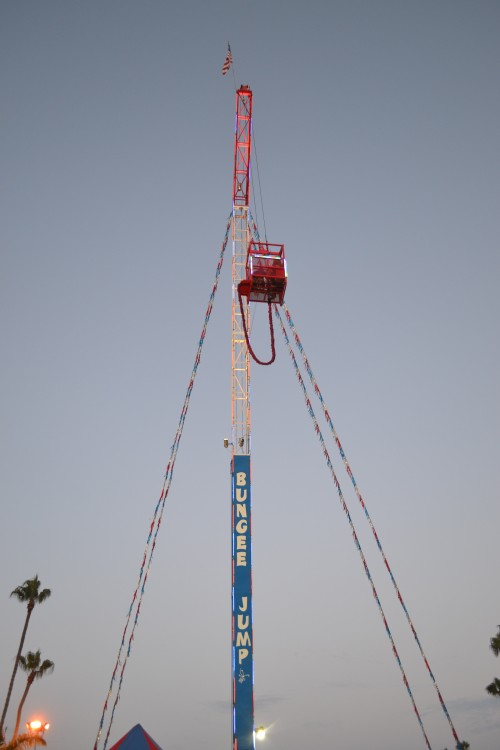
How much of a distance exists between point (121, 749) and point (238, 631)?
9.92m

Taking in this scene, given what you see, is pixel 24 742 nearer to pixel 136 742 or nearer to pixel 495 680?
pixel 136 742

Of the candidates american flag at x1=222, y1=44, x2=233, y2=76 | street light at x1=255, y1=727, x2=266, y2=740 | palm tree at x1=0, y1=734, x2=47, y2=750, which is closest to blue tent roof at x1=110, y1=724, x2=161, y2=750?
street light at x1=255, y1=727, x2=266, y2=740

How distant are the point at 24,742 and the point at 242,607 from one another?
17397mm

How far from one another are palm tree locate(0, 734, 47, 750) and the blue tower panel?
48.7ft

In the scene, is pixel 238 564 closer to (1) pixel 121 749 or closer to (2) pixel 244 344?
(1) pixel 121 749

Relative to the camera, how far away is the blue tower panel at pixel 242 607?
32562mm

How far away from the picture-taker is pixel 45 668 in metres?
53.6

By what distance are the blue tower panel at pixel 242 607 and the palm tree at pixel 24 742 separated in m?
14.9

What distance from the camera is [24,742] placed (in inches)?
1524

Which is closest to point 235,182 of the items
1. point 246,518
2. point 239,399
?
point 239,399

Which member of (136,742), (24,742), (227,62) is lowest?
(136,742)

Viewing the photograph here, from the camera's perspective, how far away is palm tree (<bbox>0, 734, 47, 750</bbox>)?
126 feet

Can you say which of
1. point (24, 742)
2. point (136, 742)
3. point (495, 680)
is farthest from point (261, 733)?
point (495, 680)

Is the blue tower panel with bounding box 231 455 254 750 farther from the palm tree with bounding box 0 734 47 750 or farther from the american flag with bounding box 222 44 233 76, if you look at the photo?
the american flag with bounding box 222 44 233 76
